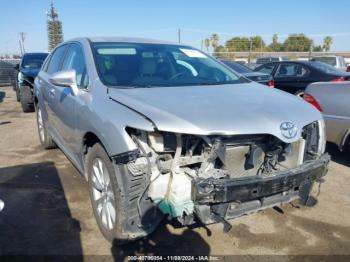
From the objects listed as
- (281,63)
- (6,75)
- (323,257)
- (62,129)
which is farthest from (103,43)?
(6,75)

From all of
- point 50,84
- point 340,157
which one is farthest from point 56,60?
point 340,157

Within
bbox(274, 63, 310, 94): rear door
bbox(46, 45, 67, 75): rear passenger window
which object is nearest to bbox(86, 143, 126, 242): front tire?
bbox(46, 45, 67, 75): rear passenger window

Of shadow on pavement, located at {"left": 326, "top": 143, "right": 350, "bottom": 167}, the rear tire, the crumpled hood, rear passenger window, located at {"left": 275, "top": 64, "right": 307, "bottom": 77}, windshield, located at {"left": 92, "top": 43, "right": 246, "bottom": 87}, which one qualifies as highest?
windshield, located at {"left": 92, "top": 43, "right": 246, "bottom": 87}

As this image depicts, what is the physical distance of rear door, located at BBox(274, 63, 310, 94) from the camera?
8562mm

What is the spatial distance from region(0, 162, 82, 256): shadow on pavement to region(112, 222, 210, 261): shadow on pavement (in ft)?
1.20

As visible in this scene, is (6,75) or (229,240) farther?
(6,75)

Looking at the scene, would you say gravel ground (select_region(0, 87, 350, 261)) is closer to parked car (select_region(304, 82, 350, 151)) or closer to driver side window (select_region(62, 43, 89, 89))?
parked car (select_region(304, 82, 350, 151))

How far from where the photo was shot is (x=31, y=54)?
11203 mm

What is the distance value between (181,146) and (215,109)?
1.27 feet

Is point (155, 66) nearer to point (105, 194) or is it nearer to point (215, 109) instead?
point (215, 109)

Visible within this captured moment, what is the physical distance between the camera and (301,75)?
28.5 ft

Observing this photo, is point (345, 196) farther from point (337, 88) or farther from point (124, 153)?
point (124, 153)

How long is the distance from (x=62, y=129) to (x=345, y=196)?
3.33m

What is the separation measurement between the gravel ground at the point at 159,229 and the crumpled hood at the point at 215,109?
104 cm
